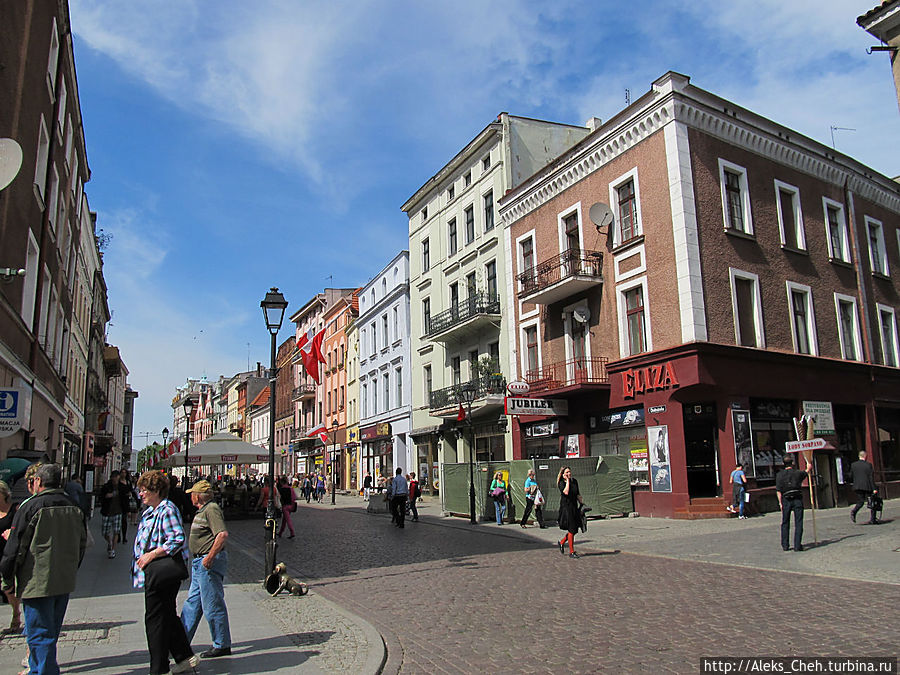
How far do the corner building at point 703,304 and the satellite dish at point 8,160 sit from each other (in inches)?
650

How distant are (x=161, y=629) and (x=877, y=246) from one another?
1190 inches

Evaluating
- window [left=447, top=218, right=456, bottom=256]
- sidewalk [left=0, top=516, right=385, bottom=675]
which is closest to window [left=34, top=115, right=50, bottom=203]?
sidewalk [left=0, top=516, right=385, bottom=675]

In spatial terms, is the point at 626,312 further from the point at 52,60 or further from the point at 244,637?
the point at 52,60

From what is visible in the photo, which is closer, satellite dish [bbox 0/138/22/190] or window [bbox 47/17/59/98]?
satellite dish [bbox 0/138/22/190]

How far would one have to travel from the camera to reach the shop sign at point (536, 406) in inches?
942

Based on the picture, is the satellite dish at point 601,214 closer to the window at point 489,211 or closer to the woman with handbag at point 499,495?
the window at point 489,211

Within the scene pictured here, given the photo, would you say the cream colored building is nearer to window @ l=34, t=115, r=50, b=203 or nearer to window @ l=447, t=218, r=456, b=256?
window @ l=447, t=218, r=456, b=256

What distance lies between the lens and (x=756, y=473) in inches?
800

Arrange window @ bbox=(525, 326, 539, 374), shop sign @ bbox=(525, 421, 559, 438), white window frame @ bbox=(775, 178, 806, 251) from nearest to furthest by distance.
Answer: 1. white window frame @ bbox=(775, 178, 806, 251)
2. shop sign @ bbox=(525, 421, 559, 438)
3. window @ bbox=(525, 326, 539, 374)

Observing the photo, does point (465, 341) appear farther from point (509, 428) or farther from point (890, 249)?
point (890, 249)

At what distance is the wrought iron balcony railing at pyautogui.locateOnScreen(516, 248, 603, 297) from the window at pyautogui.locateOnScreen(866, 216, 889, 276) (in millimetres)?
12372

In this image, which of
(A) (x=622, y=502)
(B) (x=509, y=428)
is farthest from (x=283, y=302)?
(B) (x=509, y=428)

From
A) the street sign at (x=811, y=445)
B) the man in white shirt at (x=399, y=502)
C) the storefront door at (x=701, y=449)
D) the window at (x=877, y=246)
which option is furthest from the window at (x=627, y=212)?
the window at (x=877, y=246)

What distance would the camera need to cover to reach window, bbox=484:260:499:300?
3030 cm
